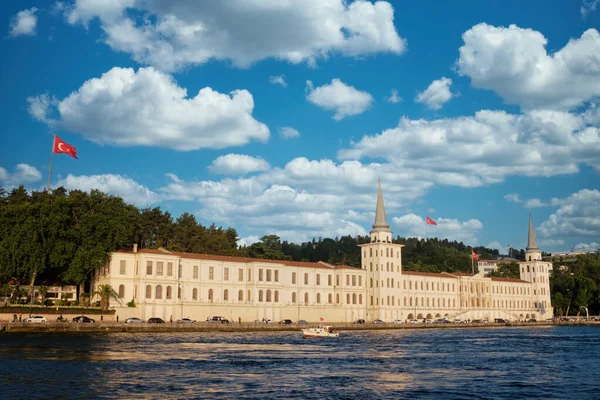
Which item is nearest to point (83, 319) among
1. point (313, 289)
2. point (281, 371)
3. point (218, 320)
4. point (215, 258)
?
point (218, 320)

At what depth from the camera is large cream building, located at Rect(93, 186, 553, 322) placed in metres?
86.6

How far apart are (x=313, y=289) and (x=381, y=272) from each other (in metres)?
16.0

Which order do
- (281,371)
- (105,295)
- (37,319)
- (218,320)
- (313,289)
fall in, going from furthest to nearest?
1. (313,289)
2. (218,320)
3. (105,295)
4. (37,319)
5. (281,371)

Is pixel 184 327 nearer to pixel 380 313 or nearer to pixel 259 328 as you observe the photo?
pixel 259 328

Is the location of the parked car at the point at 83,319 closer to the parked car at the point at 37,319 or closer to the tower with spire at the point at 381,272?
the parked car at the point at 37,319

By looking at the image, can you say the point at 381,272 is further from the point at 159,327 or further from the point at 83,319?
the point at 83,319

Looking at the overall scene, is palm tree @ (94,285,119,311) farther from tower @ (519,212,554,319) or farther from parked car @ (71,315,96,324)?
tower @ (519,212,554,319)

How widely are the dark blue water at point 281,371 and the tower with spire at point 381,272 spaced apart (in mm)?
55487

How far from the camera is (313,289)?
350ft

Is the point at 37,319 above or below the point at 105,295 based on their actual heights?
below

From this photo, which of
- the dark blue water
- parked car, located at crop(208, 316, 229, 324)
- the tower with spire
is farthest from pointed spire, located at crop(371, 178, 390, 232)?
the dark blue water

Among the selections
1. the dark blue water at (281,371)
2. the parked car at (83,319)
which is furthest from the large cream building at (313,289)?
the dark blue water at (281,371)

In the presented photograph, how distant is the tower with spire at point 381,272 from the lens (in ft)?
379

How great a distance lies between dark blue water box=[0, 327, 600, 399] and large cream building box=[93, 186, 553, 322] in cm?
2635
